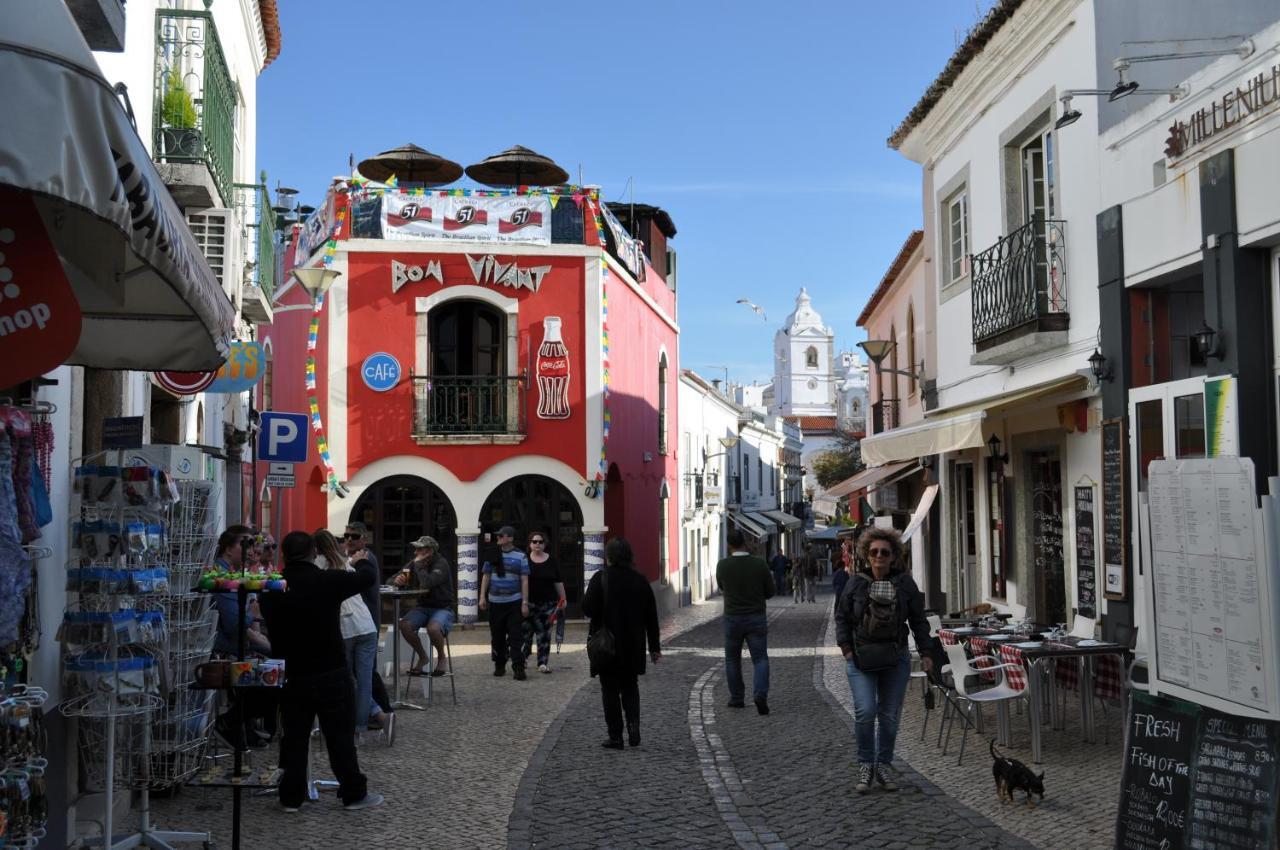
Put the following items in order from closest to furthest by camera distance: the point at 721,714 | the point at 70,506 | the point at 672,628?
the point at 70,506
the point at 721,714
the point at 672,628

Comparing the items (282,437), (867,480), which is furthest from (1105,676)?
(867,480)

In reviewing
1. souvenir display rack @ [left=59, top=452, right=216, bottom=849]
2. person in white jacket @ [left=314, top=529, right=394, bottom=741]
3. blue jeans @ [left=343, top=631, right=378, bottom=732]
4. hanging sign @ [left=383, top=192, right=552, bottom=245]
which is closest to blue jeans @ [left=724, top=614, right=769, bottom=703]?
person in white jacket @ [left=314, top=529, right=394, bottom=741]

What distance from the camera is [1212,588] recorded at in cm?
504

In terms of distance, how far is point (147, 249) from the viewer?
12.7ft

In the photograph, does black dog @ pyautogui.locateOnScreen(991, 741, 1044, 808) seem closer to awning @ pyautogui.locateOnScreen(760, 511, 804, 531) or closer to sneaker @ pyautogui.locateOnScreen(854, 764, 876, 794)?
sneaker @ pyautogui.locateOnScreen(854, 764, 876, 794)

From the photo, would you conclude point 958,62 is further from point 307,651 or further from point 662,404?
point 662,404

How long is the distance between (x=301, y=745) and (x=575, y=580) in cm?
1561

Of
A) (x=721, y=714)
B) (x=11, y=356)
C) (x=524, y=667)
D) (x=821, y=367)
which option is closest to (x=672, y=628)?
(x=524, y=667)

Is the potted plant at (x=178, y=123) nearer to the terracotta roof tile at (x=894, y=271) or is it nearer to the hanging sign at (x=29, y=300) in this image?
the hanging sign at (x=29, y=300)

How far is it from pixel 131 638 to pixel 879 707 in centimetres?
459

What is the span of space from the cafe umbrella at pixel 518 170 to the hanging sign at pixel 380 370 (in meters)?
4.60

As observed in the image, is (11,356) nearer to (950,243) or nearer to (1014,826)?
(1014,826)

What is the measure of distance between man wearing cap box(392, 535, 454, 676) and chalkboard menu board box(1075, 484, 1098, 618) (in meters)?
6.06

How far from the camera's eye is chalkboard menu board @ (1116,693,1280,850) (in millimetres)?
4863
